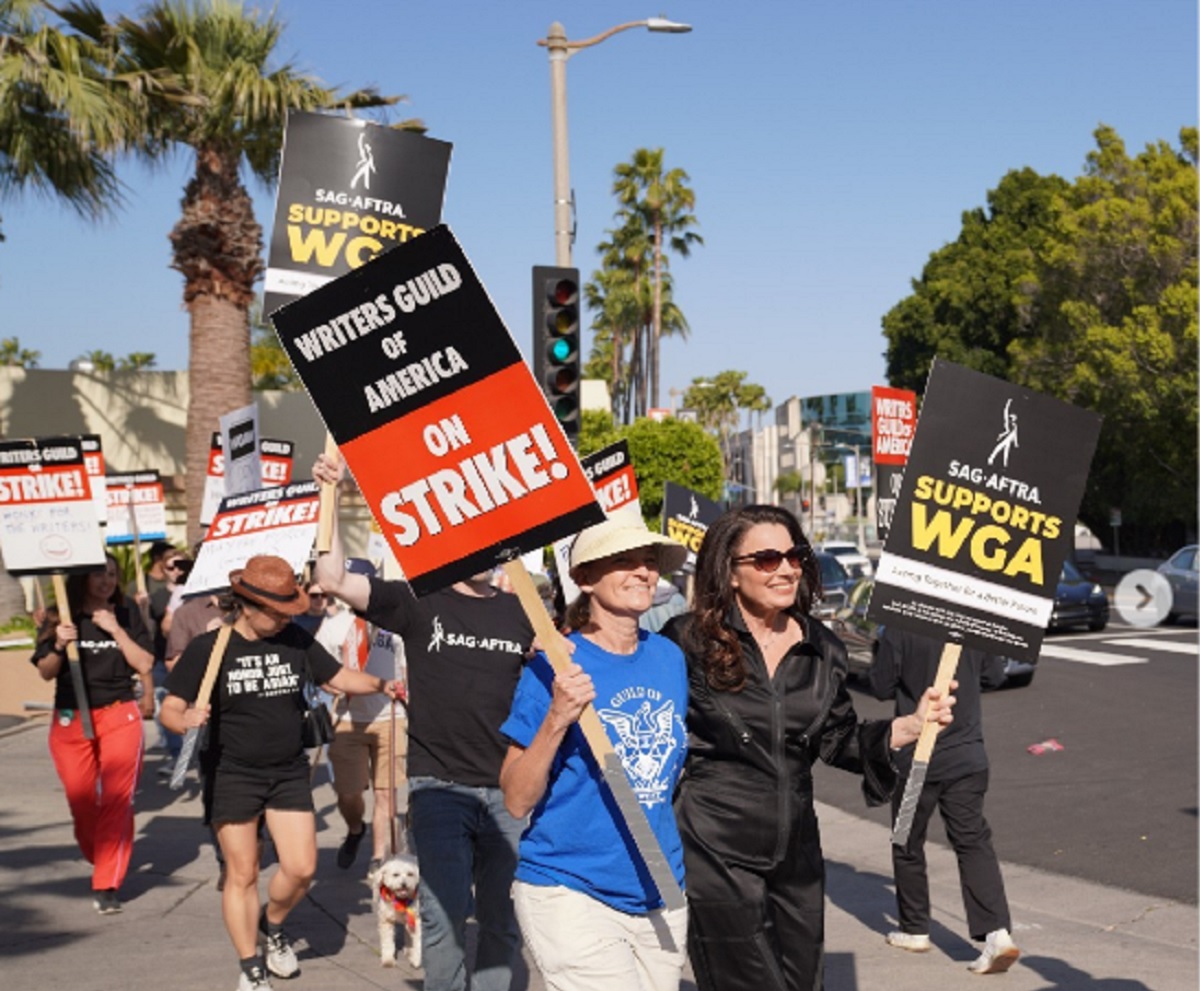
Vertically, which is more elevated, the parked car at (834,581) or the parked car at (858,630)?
the parked car at (858,630)

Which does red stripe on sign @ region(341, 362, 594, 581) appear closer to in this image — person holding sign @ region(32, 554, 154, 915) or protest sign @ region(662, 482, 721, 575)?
person holding sign @ region(32, 554, 154, 915)

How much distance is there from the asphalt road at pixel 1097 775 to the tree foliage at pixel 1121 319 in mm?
20276

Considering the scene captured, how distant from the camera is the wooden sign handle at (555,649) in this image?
3836 millimetres

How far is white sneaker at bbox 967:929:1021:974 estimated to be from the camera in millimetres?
7010

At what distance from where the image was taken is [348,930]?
26.0 ft

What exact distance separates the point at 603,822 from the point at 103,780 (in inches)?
208

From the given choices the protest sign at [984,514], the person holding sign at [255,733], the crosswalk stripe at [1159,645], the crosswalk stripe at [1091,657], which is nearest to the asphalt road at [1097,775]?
the crosswalk stripe at [1091,657]

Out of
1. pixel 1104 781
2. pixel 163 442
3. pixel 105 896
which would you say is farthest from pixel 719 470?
pixel 105 896

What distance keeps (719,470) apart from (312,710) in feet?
155

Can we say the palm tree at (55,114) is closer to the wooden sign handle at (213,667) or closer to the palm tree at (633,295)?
the wooden sign handle at (213,667)

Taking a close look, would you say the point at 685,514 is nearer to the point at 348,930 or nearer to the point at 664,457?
the point at 348,930

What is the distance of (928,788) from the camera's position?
7.38 metres

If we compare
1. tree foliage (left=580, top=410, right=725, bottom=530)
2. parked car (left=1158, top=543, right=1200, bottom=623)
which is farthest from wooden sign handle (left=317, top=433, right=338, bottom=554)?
tree foliage (left=580, top=410, right=725, bottom=530)

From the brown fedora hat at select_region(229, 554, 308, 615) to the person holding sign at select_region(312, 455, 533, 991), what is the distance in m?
0.91
